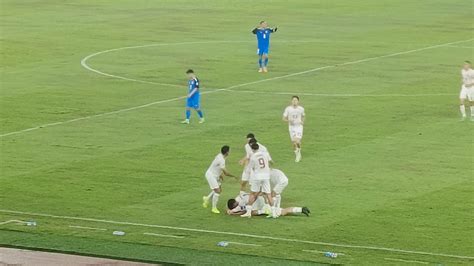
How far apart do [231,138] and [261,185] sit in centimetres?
1007

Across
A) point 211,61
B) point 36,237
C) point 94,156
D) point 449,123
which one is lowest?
point 36,237

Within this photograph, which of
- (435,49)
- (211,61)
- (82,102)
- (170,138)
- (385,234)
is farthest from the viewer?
(435,49)

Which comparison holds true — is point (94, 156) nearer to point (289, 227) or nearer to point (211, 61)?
point (289, 227)

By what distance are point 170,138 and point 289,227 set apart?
38.2 ft

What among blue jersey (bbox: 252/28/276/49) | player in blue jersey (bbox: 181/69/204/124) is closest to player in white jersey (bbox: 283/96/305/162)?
player in blue jersey (bbox: 181/69/204/124)

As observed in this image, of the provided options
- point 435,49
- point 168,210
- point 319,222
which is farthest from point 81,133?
point 435,49

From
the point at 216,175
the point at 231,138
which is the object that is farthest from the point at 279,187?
the point at 231,138

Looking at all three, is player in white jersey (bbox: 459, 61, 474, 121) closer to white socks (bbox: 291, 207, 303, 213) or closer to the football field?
the football field

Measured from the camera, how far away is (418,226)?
3341 cm

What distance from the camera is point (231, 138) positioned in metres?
44.5

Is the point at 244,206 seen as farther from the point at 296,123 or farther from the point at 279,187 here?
the point at 296,123

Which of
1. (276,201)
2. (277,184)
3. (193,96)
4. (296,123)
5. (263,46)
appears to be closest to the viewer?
(276,201)

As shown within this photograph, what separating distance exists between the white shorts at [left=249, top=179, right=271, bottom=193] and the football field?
0.78m

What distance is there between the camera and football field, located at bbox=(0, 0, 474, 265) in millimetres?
32750
